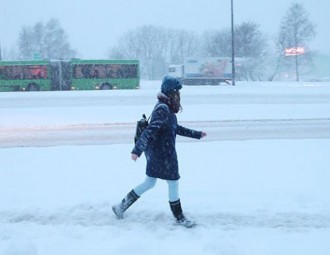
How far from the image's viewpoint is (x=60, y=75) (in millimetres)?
33844

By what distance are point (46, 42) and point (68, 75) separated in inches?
1965

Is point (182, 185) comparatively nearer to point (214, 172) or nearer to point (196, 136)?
point (214, 172)

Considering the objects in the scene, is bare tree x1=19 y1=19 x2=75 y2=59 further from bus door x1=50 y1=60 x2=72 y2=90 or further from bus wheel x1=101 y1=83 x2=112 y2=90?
bus wheel x1=101 y1=83 x2=112 y2=90

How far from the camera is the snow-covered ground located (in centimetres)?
459

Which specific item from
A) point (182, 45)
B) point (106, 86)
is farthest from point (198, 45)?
point (106, 86)

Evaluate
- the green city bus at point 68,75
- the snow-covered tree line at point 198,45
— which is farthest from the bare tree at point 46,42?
the green city bus at point 68,75

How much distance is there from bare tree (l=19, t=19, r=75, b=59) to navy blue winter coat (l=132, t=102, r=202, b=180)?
77.8m

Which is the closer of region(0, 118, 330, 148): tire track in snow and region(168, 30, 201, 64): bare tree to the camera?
region(0, 118, 330, 148): tire track in snow

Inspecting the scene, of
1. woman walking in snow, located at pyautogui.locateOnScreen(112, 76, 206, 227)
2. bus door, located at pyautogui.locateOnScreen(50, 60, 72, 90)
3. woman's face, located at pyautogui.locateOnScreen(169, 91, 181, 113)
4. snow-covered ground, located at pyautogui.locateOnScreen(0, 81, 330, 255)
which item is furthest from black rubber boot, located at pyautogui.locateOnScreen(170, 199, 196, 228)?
bus door, located at pyautogui.locateOnScreen(50, 60, 72, 90)

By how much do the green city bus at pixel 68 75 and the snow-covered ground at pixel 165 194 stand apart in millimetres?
20848

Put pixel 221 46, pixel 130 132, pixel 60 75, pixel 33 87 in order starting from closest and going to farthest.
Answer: pixel 130 132, pixel 33 87, pixel 60 75, pixel 221 46

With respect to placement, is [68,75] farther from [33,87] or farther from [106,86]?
[106,86]

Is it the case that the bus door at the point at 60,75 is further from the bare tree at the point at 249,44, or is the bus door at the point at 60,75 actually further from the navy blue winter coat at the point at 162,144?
the bare tree at the point at 249,44

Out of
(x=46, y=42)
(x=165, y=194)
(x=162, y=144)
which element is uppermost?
(x=46, y=42)
